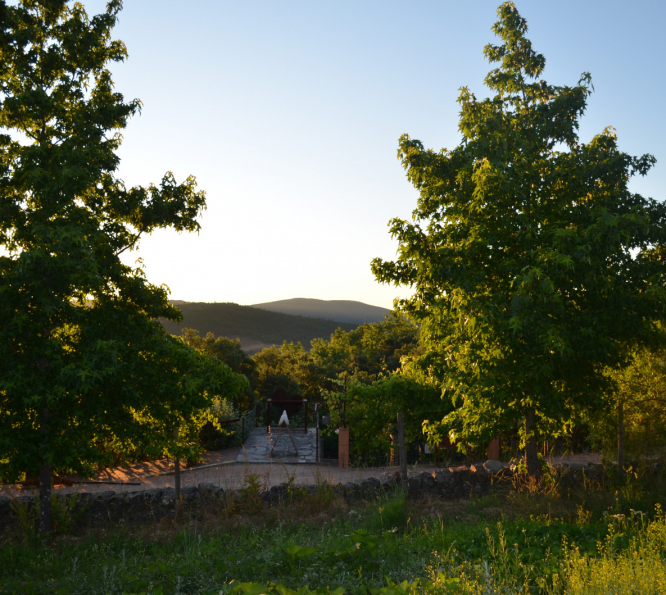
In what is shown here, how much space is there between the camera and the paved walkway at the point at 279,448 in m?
17.0

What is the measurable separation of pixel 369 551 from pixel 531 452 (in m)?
6.27

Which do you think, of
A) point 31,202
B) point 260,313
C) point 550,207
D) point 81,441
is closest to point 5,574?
point 81,441

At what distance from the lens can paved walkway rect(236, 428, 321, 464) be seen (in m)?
17.0

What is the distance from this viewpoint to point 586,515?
8109 millimetres

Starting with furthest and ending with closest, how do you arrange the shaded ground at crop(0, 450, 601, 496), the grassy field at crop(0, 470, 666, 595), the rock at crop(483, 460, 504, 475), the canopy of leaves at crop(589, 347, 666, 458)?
the shaded ground at crop(0, 450, 601, 496)
the rock at crop(483, 460, 504, 475)
the canopy of leaves at crop(589, 347, 666, 458)
the grassy field at crop(0, 470, 666, 595)

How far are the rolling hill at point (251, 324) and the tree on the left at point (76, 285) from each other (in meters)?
99.0

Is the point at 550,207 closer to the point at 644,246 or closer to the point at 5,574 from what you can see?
the point at 644,246

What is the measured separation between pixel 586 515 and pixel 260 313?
412ft

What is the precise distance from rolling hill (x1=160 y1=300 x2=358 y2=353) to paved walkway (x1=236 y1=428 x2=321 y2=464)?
281 feet

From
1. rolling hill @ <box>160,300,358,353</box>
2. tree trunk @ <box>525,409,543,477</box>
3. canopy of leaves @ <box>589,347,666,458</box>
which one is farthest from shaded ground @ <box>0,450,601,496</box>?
rolling hill @ <box>160,300,358,353</box>

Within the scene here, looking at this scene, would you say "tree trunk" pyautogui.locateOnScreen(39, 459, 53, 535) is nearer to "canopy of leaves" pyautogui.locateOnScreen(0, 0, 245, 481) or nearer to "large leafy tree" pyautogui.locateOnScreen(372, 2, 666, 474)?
"canopy of leaves" pyautogui.locateOnScreen(0, 0, 245, 481)

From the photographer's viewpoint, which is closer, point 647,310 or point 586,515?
point 586,515

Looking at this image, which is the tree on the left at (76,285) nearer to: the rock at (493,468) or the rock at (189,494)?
the rock at (189,494)

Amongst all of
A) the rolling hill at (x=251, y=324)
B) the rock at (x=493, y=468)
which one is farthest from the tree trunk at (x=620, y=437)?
the rolling hill at (x=251, y=324)
